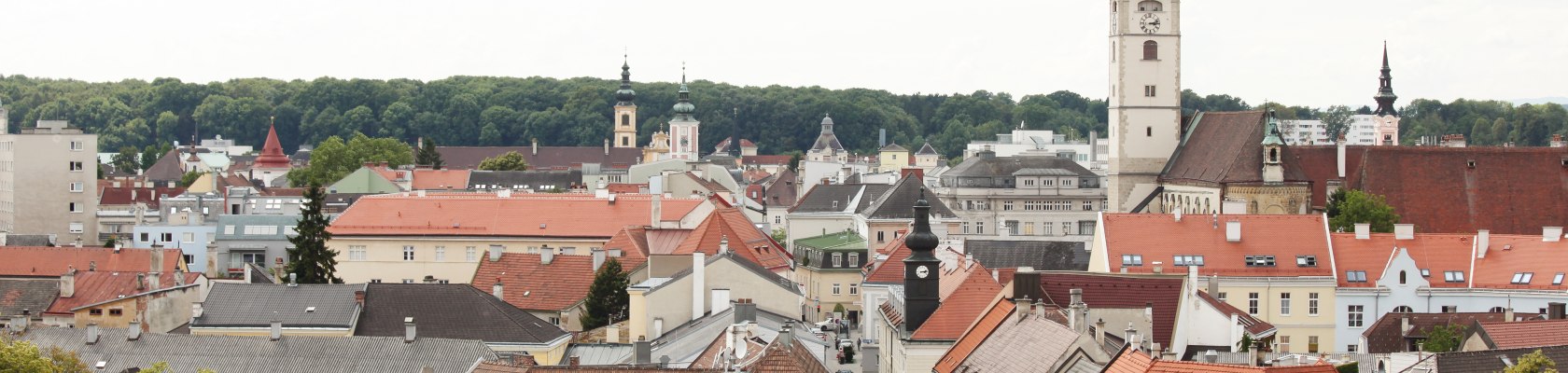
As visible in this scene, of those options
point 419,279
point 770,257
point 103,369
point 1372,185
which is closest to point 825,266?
point 770,257

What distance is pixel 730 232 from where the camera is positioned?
74.5 m

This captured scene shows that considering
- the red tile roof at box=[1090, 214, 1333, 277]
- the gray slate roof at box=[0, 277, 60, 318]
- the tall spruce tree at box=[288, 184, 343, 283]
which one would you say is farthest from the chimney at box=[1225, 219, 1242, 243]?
the gray slate roof at box=[0, 277, 60, 318]

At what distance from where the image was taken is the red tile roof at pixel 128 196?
122 meters

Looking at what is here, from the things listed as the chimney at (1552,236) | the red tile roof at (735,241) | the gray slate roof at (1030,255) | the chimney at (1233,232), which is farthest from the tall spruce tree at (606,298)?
the chimney at (1552,236)

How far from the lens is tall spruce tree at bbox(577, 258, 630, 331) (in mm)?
61656

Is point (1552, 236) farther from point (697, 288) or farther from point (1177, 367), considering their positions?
point (1177, 367)

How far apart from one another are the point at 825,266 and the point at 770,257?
317 cm

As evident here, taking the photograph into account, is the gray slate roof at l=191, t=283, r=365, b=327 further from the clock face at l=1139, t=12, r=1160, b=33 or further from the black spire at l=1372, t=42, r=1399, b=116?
the black spire at l=1372, t=42, r=1399, b=116

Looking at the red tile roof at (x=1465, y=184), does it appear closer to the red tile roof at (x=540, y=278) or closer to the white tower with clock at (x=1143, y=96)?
the white tower with clock at (x=1143, y=96)

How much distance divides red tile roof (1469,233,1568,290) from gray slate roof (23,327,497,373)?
28.0m

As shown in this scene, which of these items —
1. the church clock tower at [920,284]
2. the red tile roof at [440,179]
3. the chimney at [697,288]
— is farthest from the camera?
the red tile roof at [440,179]

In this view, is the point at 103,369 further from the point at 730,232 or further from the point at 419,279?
the point at 419,279

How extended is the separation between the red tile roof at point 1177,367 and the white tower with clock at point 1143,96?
64.8 metres

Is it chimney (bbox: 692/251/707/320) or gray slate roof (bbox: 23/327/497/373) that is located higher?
chimney (bbox: 692/251/707/320)
